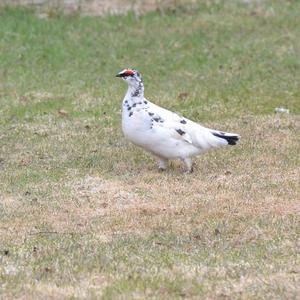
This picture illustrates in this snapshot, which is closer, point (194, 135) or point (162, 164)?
point (194, 135)

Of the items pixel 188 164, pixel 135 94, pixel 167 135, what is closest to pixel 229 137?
pixel 188 164

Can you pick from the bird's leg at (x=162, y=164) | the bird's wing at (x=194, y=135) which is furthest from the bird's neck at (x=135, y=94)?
the bird's leg at (x=162, y=164)

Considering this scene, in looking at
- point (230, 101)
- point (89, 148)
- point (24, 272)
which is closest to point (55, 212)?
point (24, 272)

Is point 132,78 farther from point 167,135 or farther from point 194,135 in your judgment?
point 194,135

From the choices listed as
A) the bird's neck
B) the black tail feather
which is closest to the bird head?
the bird's neck

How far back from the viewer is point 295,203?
816cm

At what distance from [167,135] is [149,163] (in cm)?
75

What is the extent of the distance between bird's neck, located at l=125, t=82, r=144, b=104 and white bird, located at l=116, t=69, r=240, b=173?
0.05 m

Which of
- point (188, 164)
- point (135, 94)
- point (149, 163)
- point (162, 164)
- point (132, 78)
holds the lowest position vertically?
point (149, 163)

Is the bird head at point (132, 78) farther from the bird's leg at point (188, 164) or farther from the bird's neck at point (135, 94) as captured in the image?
the bird's leg at point (188, 164)

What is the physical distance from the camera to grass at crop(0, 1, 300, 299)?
6523 millimetres

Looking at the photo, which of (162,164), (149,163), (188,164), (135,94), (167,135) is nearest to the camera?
(167,135)

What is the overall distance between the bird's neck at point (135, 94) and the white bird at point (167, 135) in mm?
55

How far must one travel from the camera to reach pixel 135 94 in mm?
9398
